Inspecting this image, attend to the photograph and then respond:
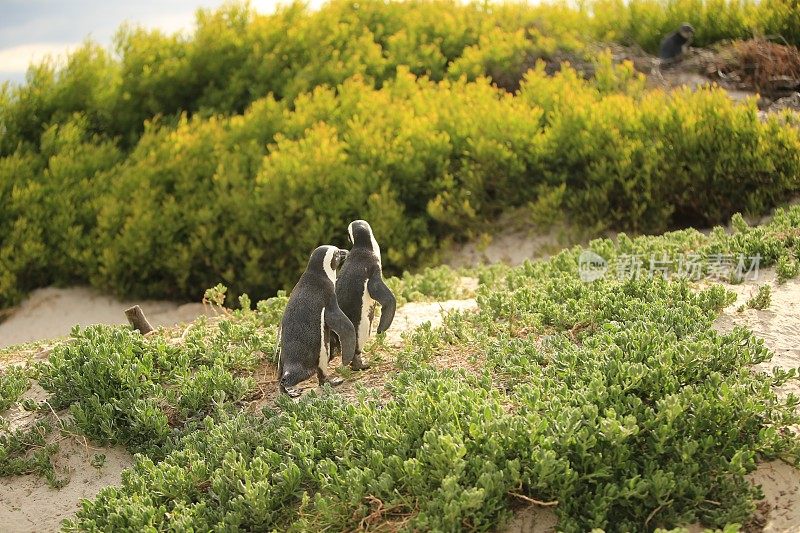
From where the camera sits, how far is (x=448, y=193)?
9562 millimetres

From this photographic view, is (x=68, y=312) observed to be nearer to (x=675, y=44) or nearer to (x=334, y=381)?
(x=334, y=381)

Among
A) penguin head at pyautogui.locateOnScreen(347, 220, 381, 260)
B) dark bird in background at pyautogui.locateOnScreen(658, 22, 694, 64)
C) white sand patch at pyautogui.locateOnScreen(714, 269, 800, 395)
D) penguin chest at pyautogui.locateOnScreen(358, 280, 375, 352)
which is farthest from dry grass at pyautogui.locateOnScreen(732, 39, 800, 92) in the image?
penguin chest at pyautogui.locateOnScreen(358, 280, 375, 352)

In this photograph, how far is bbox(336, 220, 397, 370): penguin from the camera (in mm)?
4938

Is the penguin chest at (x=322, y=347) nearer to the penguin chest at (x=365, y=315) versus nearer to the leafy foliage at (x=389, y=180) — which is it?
the penguin chest at (x=365, y=315)

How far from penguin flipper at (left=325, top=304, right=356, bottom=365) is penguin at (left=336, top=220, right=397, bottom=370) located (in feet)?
0.41

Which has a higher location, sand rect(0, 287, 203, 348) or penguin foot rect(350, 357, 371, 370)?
penguin foot rect(350, 357, 371, 370)

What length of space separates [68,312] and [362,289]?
6.13 meters

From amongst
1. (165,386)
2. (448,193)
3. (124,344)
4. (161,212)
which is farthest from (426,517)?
(161,212)

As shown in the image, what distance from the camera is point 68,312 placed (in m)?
9.98

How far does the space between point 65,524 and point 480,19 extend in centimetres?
1181

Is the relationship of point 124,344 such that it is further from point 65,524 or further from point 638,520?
point 638,520

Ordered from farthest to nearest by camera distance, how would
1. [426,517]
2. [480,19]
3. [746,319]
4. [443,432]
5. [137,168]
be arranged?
[480,19]
[137,168]
[746,319]
[443,432]
[426,517]

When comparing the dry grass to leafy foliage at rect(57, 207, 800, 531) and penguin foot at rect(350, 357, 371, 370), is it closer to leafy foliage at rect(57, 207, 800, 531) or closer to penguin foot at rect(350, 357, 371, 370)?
leafy foliage at rect(57, 207, 800, 531)

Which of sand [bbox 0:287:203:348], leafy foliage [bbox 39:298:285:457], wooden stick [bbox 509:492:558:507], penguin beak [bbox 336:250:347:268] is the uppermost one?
penguin beak [bbox 336:250:347:268]
